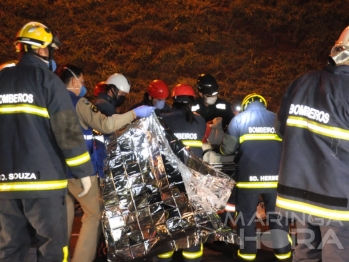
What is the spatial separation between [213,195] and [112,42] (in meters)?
10.9

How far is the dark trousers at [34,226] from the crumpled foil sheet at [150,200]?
1.11m

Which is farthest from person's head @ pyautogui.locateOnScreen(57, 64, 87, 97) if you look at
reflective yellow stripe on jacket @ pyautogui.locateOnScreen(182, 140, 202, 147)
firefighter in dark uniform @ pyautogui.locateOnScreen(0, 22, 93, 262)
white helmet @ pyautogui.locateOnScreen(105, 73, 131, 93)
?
reflective yellow stripe on jacket @ pyautogui.locateOnScreen(182, 140, 202, 147)

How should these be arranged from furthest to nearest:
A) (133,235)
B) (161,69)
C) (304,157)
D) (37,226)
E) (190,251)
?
(161,69)
(190,251)
(133,235)
(37,226)
(304,157)

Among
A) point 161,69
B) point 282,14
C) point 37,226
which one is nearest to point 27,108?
point 37,226

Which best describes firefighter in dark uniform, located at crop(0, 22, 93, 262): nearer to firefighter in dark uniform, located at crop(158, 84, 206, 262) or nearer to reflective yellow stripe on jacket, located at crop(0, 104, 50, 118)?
reflective yellow stripe on jacket, located at crop(0, 104, 50, 118)

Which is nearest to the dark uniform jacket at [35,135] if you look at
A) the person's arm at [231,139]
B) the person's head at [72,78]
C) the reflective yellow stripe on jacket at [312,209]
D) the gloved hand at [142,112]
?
the person's head at [72,78]

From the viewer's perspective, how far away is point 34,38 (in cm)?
324

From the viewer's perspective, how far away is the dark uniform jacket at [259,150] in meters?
4.71

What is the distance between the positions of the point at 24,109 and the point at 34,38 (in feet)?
1.83

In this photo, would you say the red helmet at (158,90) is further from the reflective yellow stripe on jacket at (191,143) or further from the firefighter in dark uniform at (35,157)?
the firefighter in dark uniform at (35,157)

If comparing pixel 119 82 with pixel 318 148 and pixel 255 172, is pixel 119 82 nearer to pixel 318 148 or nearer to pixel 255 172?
pixel 255 172

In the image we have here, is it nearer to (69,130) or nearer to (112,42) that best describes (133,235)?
(69,130)

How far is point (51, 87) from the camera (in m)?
3.04

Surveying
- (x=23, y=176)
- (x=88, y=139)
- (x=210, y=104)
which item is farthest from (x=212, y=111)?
(x=23, y=176)
